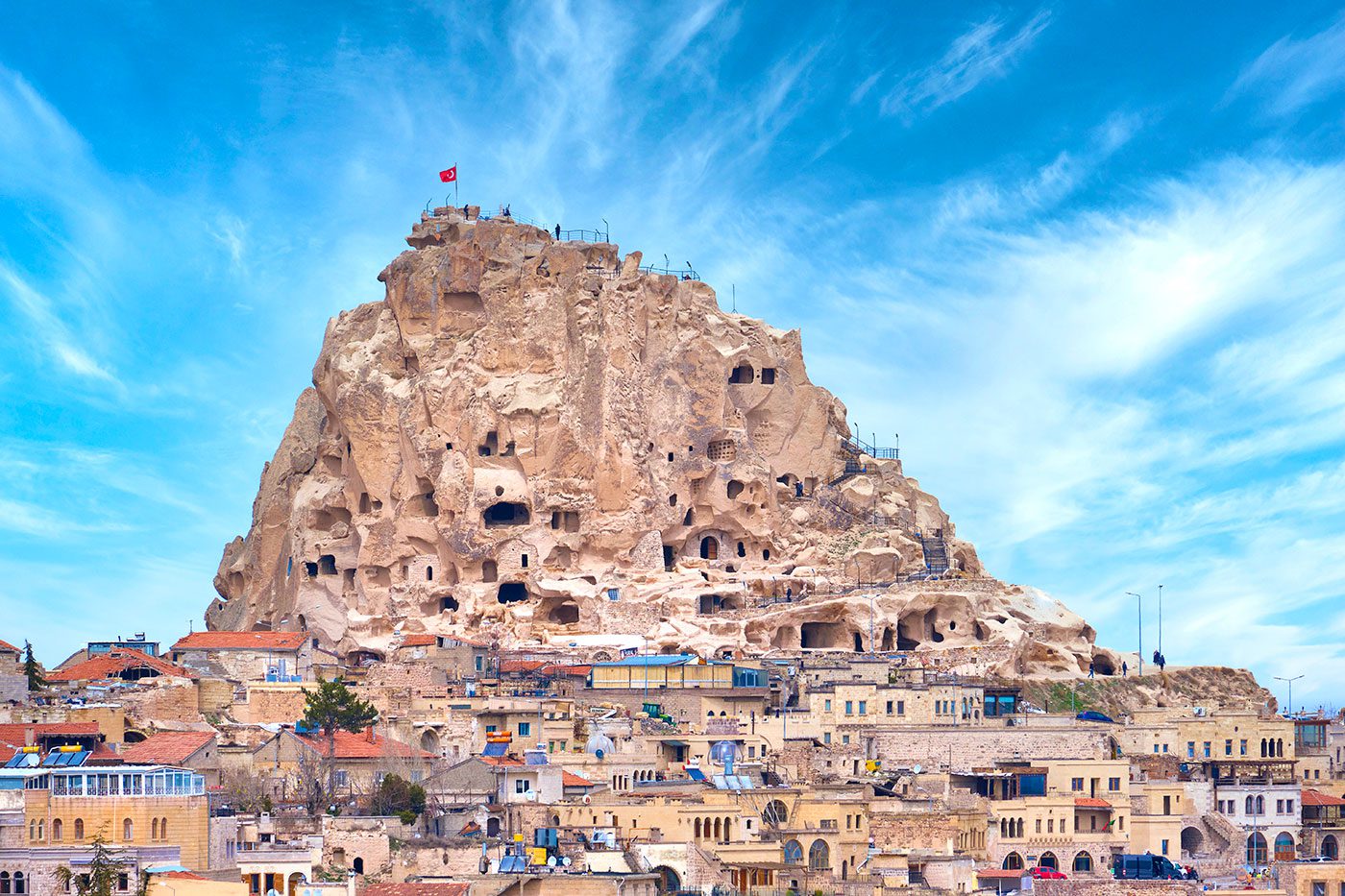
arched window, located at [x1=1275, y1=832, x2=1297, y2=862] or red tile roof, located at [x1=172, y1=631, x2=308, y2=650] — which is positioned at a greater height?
red tile roof, located at [x1=172, y1=631, x2=308, y2=650]

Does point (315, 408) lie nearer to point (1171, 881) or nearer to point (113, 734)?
point (113, 734)

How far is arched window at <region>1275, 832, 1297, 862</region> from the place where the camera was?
70.9 metres

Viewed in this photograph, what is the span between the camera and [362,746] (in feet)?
218

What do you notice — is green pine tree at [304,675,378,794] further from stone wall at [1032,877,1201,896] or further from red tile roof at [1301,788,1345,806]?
red tile roof at [1301,788,1345,806]

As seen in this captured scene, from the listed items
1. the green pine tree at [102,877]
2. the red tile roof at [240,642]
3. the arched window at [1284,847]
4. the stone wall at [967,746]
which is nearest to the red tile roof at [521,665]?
the red tile roof at [240,642]

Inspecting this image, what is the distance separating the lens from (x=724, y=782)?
62.0m

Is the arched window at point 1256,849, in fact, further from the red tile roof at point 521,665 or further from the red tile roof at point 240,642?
the red tile roof at point 240,642

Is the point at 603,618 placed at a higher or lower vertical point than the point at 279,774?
higher

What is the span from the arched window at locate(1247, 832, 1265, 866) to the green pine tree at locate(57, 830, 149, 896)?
35.6 metres

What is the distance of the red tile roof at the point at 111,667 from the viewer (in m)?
80.6

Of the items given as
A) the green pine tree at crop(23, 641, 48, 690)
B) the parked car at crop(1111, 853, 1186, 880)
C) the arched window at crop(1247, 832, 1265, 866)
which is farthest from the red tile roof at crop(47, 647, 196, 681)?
the arched window at crop(1247, 832, 1265, 866)

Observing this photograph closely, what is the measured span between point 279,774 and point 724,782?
11.4m

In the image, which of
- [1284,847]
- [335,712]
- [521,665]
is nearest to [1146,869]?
[1284,847]

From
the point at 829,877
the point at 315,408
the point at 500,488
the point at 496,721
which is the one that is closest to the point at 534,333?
the point at 500,488
